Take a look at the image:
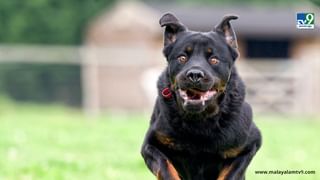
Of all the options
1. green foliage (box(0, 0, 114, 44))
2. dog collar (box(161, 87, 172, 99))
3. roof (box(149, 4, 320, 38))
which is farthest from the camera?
green foliage (box(0, 0, 114, 44))

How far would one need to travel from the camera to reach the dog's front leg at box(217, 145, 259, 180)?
6395 mm

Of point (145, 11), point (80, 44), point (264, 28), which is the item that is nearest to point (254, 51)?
point (264, 28)

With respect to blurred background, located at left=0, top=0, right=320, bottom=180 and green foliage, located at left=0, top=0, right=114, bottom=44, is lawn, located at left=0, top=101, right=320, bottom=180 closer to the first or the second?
blurred background, located at left=0, top=0, right=320, bottom=180

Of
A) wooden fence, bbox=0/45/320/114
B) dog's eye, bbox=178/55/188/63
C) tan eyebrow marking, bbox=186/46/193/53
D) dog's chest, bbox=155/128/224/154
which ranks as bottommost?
wooden fence, bbox=0/45/320/114

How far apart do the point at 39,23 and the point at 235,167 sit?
127 ft

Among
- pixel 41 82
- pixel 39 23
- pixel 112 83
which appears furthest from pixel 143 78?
pixel 39 23

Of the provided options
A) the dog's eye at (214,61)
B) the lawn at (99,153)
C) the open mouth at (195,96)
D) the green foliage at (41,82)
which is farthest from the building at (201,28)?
the open mouth at (195,96)

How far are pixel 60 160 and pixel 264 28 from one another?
32763 mm

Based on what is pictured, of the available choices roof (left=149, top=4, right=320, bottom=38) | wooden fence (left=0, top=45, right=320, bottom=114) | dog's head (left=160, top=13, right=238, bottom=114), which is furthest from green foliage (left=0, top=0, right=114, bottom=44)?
dog's head (left=160, top=13, right=238, bottom=114)

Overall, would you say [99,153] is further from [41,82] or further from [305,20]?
[41,82]

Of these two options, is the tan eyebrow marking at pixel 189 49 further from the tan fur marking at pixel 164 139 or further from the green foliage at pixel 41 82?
the green foliage at pixel 41 82

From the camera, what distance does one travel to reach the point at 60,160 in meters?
9.41

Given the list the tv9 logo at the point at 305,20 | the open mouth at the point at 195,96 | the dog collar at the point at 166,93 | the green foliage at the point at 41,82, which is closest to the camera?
the open mouth at the point at 195,96

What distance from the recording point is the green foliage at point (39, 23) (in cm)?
4378
